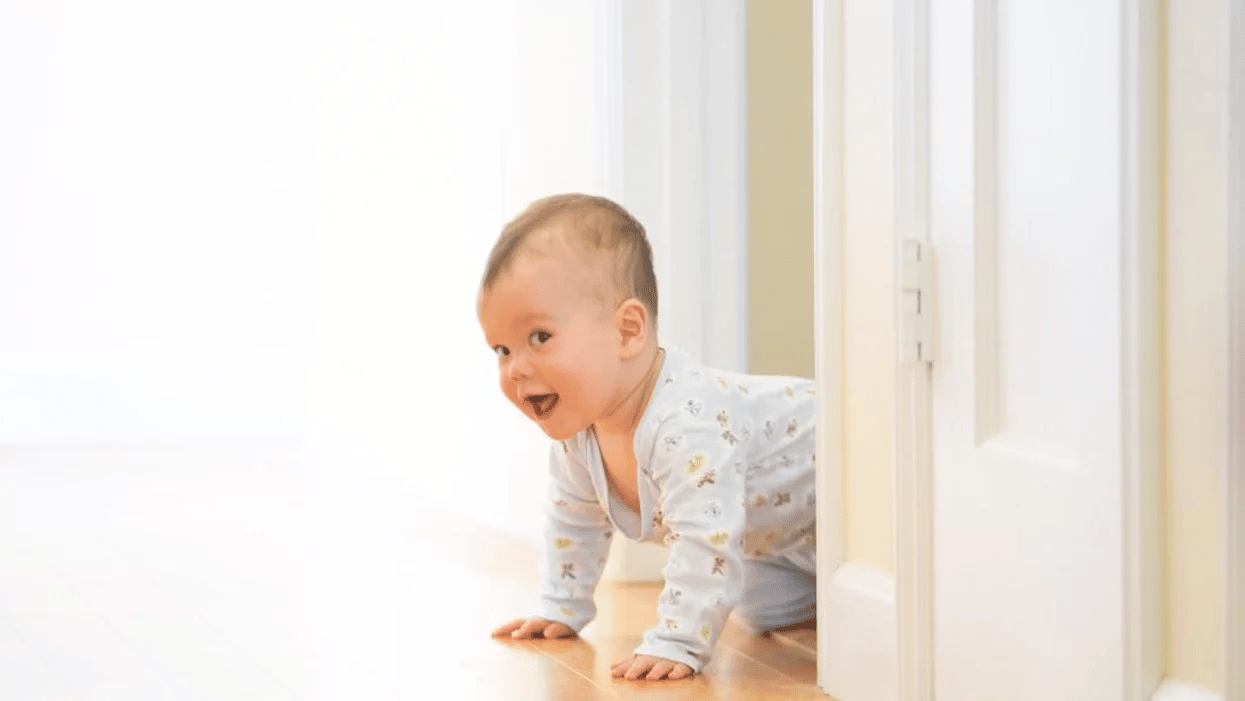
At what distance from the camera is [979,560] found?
1.15 metres

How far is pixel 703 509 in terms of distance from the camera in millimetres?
1428

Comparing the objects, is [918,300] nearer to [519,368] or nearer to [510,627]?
[519,368]

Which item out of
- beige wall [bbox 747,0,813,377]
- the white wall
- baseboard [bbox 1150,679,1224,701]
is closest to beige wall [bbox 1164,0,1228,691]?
baseboard [bbox 1150,679,1224,701]

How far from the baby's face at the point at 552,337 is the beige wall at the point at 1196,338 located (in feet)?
2.01

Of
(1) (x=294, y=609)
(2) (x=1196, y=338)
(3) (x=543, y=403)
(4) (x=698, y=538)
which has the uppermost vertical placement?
(2) (x=1196, y=338)

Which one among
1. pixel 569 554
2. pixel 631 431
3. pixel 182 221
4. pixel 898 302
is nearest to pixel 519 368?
pixel 631 431

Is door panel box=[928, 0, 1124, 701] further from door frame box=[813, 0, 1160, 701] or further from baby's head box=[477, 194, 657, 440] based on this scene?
baby's head box=[477, 194, 657, 440]

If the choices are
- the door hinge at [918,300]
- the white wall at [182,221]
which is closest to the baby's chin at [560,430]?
the door hinge at [918,300]

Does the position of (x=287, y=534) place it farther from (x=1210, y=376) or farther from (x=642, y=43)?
(x=1210, y=376)

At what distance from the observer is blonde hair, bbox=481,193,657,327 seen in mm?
1437

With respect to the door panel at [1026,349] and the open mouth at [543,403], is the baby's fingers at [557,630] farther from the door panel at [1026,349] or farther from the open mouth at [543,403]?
the door panel at [1026,349]

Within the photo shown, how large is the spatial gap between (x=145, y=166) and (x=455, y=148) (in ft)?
4.91

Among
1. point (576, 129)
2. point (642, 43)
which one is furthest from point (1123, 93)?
point (576, 129)

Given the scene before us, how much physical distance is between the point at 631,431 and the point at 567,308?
0.52 ft
